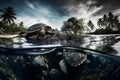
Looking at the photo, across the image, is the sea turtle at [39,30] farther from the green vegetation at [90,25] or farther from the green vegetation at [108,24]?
the green vegetation at [108,24]

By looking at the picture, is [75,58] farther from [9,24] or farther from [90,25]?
[9,24]

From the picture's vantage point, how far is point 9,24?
8695 millimetres

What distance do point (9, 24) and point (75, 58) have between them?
6208mm

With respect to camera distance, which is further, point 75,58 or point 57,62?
point 57,62

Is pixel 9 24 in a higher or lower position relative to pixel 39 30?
higher

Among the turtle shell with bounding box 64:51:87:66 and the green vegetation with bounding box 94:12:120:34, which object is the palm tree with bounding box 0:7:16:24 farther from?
the turtle shell with bounding box 64:51:87:66

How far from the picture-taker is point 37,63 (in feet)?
49.0

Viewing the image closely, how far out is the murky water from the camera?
443 inches

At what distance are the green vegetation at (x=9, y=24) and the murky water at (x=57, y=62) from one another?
148 centimetres

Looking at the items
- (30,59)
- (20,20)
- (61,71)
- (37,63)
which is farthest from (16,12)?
(61,71)

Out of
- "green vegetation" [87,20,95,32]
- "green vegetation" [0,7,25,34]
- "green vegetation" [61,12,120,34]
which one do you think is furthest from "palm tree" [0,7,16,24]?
"green vegetation" [87,20,95,32]

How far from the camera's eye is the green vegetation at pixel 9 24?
8728 millimetres

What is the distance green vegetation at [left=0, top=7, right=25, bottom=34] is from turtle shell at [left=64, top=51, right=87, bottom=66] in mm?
4648

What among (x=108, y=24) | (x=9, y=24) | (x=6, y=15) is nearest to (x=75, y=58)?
(x=108, y=24)
